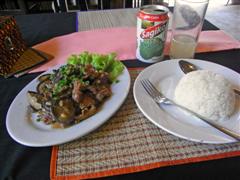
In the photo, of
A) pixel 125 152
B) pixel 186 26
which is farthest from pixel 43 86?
pixel 186 26

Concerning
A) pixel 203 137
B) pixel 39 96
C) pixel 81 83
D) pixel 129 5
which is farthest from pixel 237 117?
pixel 129 5

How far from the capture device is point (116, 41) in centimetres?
95

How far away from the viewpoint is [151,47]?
733 millimetres

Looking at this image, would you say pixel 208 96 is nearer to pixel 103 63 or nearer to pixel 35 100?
pixel 103 63

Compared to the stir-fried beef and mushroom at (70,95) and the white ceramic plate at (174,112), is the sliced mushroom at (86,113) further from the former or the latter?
the white ceramic plate at (174,112)

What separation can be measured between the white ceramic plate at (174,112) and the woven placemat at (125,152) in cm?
3

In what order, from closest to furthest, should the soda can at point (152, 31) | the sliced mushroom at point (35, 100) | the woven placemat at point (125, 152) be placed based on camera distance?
the woven placemat at point (125, 152) < the sliced mushroom at point (35, 100) < the soda can at point (152, 31)

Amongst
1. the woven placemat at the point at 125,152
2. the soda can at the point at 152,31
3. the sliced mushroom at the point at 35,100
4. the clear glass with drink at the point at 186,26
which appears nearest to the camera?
→ the woven placemat at the point at 125,152

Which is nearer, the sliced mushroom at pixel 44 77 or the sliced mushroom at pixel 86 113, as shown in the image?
the sliced mushroom at pixel 86 113

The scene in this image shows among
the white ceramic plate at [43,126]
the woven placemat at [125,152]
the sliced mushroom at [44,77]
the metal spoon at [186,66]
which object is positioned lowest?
the woven placemat at [125,152]

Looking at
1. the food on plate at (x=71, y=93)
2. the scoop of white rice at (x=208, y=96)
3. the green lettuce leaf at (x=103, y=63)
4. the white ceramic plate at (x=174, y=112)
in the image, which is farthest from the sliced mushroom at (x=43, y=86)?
the scoop of white rice at (x=208, y=96)

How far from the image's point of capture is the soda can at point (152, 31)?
0.67 meters

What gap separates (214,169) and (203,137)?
0.23ft

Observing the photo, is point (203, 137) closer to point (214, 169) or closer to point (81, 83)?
point (214, 169)
